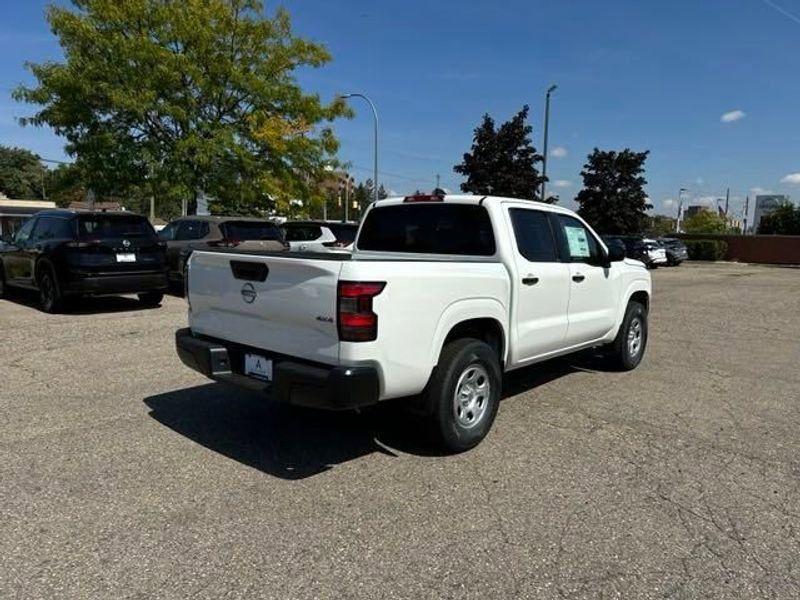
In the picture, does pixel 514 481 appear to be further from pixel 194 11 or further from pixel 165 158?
pixel 194 11

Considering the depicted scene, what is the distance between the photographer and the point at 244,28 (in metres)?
18.5

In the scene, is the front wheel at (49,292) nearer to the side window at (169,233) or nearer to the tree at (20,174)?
the side window at (169,233)

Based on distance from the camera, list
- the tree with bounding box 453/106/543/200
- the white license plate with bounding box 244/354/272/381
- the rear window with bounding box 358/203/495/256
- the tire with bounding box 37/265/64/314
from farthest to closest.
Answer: the tree with bounding box 453/106/543/200 → the tire with bounding box 37/265/64/314 → the rear window with bounding box 358/203/495/256 → the white license plate with bounding box 244/354/272/381

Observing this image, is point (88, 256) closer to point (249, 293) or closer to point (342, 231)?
point (342, 231)

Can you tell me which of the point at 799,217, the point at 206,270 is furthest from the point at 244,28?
the point at 799,217

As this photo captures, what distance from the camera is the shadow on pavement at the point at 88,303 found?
10.9 m

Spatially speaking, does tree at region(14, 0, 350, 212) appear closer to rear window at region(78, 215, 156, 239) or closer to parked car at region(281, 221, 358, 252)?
parked car at region(281, 221, 358, 252)

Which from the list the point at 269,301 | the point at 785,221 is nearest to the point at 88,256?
the point at 269,301

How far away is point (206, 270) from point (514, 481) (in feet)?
8.74

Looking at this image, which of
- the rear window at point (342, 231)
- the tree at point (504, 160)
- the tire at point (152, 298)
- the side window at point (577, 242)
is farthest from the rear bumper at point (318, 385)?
the tree at point (504, 160)

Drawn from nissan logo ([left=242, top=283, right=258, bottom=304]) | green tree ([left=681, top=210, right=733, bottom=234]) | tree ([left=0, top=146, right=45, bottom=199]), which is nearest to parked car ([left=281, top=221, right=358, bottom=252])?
nissan logo ([left=242, top=283, right=258, bottom=304])

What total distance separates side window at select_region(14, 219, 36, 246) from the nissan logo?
887 centimetres

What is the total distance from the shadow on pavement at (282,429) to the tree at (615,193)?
3734cm

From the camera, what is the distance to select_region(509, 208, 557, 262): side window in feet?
17.5
